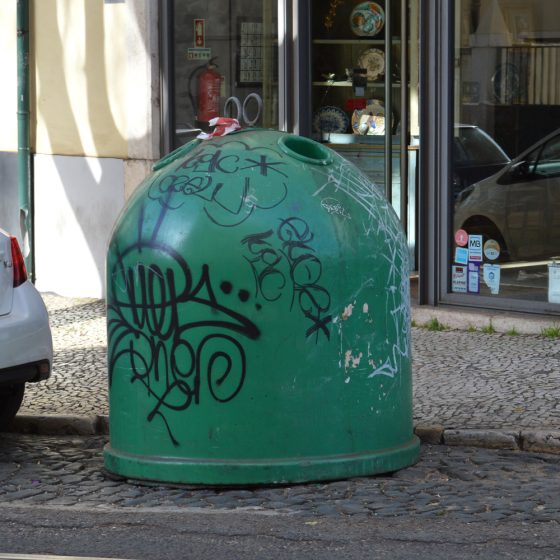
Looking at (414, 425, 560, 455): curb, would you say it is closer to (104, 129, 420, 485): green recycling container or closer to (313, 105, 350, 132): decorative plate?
(104, 129, 420, 485): green recycling container

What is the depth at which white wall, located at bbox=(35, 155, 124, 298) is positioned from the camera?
11406 mm

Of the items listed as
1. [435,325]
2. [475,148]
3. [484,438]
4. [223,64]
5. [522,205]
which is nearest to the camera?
[484,438]

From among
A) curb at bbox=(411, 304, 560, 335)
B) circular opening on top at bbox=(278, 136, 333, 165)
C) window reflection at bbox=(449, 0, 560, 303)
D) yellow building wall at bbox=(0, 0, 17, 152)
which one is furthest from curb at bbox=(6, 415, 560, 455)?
yellow building wall at bbox=(0, 0, 17, 152)

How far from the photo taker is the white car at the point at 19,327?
6.46m

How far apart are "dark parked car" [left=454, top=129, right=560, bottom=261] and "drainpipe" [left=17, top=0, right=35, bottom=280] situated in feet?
13.7

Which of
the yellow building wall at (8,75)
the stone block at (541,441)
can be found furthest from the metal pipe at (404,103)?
the stone block at (541,441)

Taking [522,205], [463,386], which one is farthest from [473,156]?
[463,386]

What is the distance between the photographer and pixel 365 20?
428 inches

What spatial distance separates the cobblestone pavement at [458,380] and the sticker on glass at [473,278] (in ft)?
1.38

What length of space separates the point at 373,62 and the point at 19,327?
16.9 feet

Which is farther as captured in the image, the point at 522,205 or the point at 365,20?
the point at 365,20

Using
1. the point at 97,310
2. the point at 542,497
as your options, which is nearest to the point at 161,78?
the point at 97,310

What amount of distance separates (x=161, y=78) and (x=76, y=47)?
934 mm

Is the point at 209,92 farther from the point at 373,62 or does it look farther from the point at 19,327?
the point at 19,327
